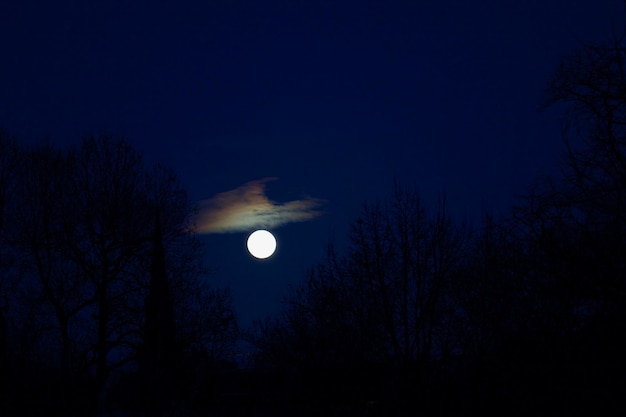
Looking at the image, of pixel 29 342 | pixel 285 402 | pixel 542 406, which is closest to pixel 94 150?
pixel 29 342

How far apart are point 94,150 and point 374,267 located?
14331 millimetres

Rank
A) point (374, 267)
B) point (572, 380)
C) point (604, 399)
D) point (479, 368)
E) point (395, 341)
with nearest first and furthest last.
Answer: point (604, 399)
point (572, 380)
point (479, 368)
point (395, 341)
point (374, 267)

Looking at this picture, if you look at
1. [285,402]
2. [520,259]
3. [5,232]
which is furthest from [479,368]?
[5,232]

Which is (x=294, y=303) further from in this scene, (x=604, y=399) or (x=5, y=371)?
(x=604, y=399)

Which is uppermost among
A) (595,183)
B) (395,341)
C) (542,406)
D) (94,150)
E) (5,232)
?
(94,150)

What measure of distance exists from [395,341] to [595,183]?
1068 centimetres

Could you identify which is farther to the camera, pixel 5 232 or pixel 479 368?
pixel 5 232

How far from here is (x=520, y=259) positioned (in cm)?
841

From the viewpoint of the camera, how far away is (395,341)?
18000 millimetres

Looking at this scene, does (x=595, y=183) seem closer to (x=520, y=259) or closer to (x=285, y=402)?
(x=520, y=259)

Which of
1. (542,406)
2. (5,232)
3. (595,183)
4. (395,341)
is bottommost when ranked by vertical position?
(542,406)

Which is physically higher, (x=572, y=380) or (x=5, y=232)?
(x=5, y=232)

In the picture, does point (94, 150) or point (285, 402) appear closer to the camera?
point (285, 402)

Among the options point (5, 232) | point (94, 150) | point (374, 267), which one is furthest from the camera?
point (94, 150)
